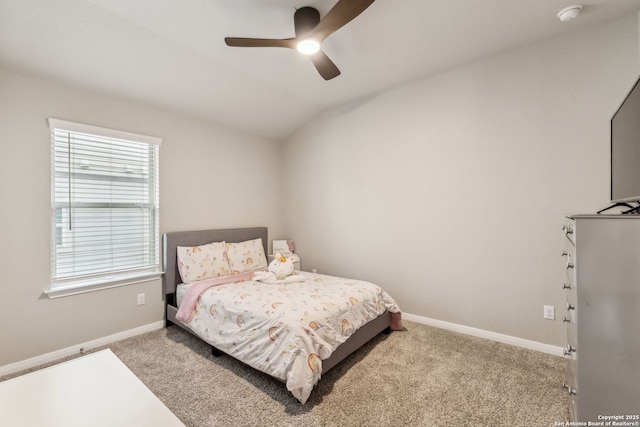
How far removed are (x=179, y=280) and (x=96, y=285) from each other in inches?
29.2

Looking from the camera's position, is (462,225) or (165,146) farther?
(165,146)

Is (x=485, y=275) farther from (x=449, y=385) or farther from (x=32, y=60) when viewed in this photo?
(x=32, y=60)

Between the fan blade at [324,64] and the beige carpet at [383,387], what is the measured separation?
2.41 metres

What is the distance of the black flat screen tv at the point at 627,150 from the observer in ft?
4.49

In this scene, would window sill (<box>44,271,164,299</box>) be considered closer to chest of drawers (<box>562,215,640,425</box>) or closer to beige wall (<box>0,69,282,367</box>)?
beige wall (<box>0,69,282,367</box>)

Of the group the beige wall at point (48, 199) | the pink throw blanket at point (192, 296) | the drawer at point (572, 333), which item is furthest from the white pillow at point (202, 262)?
the drawer at point (572, 333)

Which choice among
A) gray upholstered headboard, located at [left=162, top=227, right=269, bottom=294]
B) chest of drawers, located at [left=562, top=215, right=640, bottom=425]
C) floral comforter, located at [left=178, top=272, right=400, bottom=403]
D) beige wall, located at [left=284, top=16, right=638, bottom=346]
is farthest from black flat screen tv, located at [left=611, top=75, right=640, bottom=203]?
gray upholstered headboard, located at [left=162, top=227, right=269, bottom=294]

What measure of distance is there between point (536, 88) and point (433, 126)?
34.8 inches

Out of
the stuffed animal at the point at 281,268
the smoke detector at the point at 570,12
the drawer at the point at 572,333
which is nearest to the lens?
the drawer at the point at 572,333

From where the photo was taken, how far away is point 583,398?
3.95 ft

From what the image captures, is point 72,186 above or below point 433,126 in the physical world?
below

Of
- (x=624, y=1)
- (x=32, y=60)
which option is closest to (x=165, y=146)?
(x=32, y=60)

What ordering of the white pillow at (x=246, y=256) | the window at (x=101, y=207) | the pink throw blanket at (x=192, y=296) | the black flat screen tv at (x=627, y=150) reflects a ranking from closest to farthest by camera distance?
1. the black flat screen tv at (x=627, y=150)
2. the window at (x=101, y=207)
3. the pink throw blanket at (x=192, y=296)
4. the white pillow at (x=246, y=256)

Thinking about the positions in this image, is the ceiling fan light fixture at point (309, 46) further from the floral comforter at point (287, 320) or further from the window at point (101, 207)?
the window at point (101, 207)
